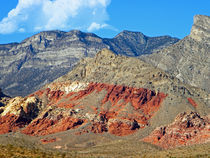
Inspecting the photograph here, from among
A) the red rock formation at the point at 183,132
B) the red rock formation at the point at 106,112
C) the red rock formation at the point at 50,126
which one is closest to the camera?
the red rock formation at the point at 183,132

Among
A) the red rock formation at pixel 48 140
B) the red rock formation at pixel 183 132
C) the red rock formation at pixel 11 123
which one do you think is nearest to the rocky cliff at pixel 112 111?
the red rock formation at pixel 11 123

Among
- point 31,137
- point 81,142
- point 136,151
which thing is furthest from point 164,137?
point 31,137

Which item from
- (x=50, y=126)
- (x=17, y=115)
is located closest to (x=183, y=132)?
(x=50, y=126)

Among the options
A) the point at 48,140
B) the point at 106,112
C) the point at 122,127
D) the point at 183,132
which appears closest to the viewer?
the point at 183,132

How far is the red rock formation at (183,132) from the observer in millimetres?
141750

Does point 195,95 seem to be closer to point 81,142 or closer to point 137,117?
point 137,117

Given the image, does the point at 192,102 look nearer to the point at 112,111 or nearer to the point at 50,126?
the point at 112,111

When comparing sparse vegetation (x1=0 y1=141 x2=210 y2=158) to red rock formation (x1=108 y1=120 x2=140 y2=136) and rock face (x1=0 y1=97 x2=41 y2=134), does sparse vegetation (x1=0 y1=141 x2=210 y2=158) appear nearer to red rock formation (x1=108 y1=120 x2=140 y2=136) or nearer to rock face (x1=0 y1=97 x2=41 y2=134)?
red rock formation (x1=108 y1=120 x2=140 y2=136)

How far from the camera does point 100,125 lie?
16962 centimetres

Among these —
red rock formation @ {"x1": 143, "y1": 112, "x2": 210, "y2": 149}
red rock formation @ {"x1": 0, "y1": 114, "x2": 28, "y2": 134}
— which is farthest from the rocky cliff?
red rock formation @ {"x1": 143, "y1": 112, "x2": 210, "y2": 149}

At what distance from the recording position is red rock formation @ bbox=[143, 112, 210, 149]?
141750 millimetres

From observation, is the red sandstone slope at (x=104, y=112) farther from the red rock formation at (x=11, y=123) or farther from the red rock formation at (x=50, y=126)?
the red rock formation at (x=11, y=123)

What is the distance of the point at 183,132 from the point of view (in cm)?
14738

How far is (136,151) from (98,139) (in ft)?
108
